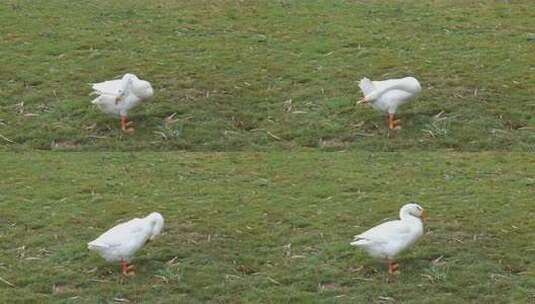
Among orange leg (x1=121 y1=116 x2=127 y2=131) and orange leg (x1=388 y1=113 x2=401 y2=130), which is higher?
orange leg (x1=388 y1=113 x2=401 y2=130)

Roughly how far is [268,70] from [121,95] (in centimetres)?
394

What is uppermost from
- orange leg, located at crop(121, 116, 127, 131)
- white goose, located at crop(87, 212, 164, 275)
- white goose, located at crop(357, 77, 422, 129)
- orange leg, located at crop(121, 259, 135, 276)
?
white goose, located at crop(357, 77, 422, 129)

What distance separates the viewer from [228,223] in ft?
44.7

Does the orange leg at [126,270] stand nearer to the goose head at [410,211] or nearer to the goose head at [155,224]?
the goose head at [155,224]

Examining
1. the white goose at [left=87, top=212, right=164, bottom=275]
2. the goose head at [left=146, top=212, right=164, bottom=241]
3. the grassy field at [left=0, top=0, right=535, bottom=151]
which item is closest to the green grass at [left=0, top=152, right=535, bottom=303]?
the white goose at [left=87, top=212, right=164, bottom=275]

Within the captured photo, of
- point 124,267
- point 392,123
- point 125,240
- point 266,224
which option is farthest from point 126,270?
point 392,123

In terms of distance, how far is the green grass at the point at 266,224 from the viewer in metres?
11.9

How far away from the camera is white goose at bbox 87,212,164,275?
468 inches

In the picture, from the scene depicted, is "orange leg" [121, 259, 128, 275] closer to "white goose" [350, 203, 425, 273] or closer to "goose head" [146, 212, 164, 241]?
"goose head" [146, 212, 164, 241]

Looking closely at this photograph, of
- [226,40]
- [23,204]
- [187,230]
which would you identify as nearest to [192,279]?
[187,230]

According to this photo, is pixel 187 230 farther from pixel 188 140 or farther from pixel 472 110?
pixel 472 110

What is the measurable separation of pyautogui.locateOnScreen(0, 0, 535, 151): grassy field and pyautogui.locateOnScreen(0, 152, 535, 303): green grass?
723mm

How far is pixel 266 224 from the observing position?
44.5ft

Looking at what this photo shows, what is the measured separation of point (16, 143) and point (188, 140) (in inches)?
96.4
